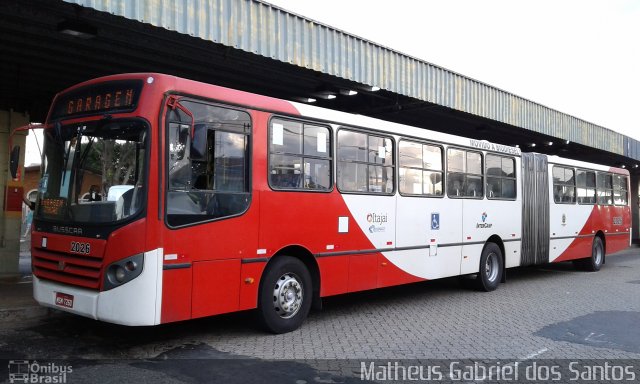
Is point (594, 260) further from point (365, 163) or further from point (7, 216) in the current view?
point (7, 216)

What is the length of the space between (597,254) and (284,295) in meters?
12.1

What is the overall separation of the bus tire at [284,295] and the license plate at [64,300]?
7.09ft

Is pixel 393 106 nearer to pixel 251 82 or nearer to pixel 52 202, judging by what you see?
pixel 251 82

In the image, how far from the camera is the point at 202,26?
7539 mm

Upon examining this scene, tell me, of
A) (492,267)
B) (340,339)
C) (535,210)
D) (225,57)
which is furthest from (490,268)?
(225,57)

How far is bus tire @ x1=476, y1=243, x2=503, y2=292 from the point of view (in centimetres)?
1062

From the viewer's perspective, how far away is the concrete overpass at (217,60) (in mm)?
7184

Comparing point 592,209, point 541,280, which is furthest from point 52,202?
point 592,209

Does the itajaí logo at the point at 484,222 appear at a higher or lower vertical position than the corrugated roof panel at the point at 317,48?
lower

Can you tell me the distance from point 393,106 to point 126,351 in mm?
8806

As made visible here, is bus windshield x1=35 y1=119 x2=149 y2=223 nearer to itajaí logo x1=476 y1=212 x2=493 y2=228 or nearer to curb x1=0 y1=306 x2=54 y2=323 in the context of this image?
curb x1=0 y1=306 x2=54 y2=323

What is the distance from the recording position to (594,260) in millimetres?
14836

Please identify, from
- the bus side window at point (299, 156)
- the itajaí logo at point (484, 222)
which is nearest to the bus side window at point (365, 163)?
the bus side window at point (299, 156)

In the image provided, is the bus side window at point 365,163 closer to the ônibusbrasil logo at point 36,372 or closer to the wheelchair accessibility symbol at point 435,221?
the wheelchair accessibility symbol at point 435,221
